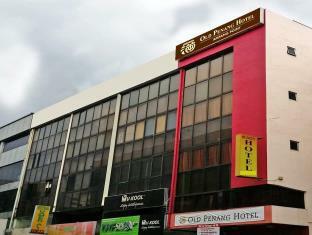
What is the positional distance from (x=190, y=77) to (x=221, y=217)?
1143 cm

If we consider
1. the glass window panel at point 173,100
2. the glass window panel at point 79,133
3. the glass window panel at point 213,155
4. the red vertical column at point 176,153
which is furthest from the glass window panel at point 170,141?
the glass window panel at point 79,133

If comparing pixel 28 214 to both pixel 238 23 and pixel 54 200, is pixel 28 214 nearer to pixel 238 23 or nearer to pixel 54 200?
pixel 54 200

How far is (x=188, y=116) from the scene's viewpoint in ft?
114

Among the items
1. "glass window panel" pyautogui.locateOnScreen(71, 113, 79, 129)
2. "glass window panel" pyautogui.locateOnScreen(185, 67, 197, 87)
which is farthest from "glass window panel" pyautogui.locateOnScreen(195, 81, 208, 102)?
"glass window panel" pyautogui.locateOnScreen(71, 113, 79, 129)

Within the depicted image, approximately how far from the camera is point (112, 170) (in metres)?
39.9

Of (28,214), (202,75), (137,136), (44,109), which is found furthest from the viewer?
(44,109)

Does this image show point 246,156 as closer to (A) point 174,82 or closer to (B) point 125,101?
(A) point 174,82

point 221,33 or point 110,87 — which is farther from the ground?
point 221,33

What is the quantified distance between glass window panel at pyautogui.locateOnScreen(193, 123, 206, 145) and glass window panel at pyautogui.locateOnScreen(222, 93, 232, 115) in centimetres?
188

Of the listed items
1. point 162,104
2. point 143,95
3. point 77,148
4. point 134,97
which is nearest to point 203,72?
point 162,104

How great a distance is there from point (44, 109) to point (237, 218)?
3113 centimetres

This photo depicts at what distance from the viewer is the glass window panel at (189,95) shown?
115 feet

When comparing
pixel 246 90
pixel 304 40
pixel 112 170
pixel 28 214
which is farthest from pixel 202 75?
pixel 28 214

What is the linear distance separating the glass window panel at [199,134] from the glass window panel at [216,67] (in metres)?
3.74
